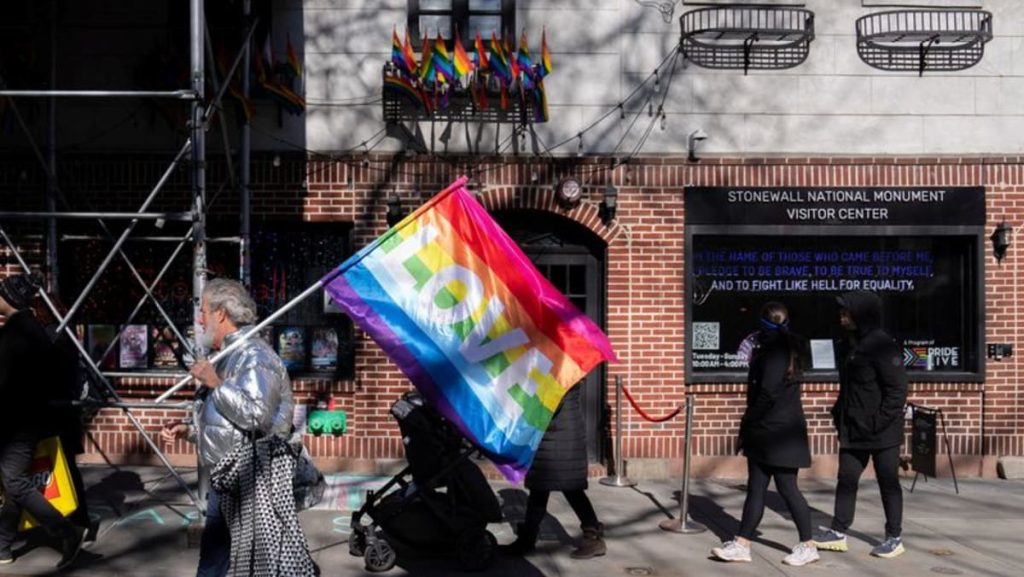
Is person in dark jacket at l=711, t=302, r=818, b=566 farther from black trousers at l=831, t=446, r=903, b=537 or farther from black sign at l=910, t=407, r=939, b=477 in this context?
black sign at l=910, t=407, r=939, b=477

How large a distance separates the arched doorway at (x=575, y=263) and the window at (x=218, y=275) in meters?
1.85

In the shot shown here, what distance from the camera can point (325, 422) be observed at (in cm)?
1170

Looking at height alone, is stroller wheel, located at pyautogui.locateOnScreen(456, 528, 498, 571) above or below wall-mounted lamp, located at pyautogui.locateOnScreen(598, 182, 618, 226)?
below

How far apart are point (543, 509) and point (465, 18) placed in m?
5.65

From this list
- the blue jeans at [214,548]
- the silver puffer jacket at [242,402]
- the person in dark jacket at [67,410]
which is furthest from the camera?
the person in dark jacket at [67,410]

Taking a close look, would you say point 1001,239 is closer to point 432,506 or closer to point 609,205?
point 609,205

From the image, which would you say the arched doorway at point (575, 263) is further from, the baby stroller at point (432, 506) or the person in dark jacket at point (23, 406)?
the person in dark jacket at point (23, 406)

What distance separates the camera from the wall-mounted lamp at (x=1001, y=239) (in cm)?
1182

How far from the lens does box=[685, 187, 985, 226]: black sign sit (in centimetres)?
1186

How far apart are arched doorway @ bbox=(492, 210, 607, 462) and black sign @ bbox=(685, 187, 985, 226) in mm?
1102

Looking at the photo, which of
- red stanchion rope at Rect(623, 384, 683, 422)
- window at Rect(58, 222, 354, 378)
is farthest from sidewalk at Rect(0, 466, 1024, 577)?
window at Rect(58, 222, 354, 378)

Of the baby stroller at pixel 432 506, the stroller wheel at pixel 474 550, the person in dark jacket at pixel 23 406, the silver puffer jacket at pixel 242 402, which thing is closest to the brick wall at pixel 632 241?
the baby stroller at pixel 432 506

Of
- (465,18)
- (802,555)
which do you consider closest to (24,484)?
(802,555)

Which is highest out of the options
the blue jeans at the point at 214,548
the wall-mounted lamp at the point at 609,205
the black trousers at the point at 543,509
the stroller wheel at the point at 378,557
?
the wall-mounted lamp at the point at 609,205
